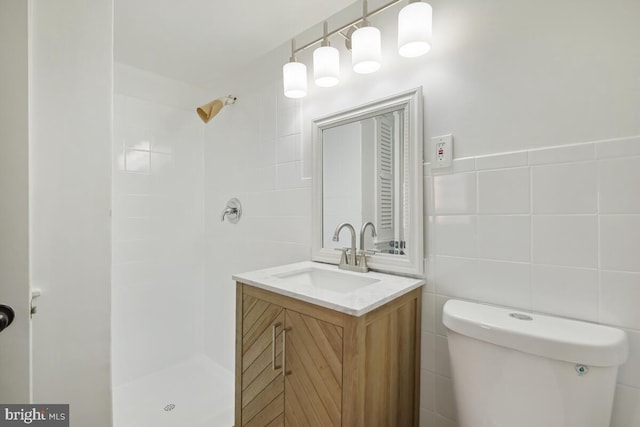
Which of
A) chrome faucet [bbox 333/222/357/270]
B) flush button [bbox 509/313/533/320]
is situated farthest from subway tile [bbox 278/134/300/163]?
flush button [bbox 509/313/533/320]

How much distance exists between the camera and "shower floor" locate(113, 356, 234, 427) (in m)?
1.62

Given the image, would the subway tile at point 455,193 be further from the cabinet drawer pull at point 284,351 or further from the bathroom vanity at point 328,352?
the cabinet drawer pull at point 284,351

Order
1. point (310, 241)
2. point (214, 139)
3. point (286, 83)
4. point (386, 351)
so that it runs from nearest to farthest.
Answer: point (386, 351)
point (286, 83)
point (310, 241)
point (214, 139)

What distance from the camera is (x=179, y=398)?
1.81m

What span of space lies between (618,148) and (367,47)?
899 millimetres

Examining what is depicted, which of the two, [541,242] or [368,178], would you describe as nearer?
[541,242]

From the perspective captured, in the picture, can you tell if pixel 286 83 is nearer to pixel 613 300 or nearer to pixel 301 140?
pixel 301 140

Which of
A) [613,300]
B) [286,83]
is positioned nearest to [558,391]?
[613,300]

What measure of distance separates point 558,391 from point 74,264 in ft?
4.64

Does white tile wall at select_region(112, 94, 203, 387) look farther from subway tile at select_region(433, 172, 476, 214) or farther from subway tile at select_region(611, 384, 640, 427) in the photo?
subway tile at select_region(611, 384, 640, 427)

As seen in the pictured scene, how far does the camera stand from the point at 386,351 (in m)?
0.97

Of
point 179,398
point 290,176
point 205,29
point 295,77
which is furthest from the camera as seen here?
point 179,398

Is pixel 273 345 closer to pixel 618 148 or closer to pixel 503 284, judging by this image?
pixel 503 284

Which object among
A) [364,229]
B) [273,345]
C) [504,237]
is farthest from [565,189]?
[273,345]
